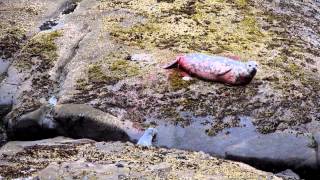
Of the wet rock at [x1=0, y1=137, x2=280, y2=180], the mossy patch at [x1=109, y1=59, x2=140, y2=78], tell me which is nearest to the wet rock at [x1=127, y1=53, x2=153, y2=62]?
the mossy patch at [x1=109, y1=59, x2=140, y2=78]

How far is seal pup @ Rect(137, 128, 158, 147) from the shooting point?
29.2 feet

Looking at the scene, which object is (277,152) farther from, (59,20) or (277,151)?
(59,20)

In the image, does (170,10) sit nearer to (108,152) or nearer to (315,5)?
(315,5)

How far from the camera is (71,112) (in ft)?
31.1

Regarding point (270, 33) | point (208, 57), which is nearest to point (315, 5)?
point (270, 33)

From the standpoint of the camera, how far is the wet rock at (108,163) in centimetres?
729

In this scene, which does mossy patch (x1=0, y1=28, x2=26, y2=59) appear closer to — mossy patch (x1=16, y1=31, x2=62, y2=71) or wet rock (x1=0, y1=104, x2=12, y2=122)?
mossy patch (x1=16, y1=31, x2=62, y2=71)

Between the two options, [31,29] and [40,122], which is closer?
[40,122]

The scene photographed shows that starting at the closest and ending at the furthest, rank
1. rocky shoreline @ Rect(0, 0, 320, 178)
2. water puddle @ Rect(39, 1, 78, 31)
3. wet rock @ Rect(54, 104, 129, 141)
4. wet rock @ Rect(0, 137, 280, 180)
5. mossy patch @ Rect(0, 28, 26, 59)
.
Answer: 1. wet rock @ Rect(0, 137, 280, 180)
2. rocky shoreline @ Rect(0, 0, 320, 178)
3. wet rock @ Rect(54, 104, 129, 141)
4. mossy patch @ Rect(0, 28, 26, 59)
5. water puddle @ Rect(39, 1, 78, 31)

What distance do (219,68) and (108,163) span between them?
311 centimetres

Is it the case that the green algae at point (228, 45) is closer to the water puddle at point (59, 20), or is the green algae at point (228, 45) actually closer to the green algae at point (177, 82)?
the green algae at point (177, 82)

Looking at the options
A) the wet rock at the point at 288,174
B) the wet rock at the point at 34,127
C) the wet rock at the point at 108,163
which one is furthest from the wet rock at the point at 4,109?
the wet rock at the point at 288,174

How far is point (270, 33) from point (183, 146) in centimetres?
412

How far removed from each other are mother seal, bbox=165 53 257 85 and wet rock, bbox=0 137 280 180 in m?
1.94
